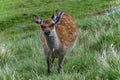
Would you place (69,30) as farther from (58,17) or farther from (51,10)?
(51,10)

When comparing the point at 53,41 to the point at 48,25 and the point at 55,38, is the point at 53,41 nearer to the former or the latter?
the point at 55,38

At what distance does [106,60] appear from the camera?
278 inches

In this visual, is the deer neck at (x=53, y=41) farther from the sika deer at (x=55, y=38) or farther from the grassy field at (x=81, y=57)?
the grassy field at (x=81, y=57)

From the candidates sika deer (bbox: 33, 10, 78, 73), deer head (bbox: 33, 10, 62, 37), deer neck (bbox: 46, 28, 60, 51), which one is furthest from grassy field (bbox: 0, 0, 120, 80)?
deer head (bbox: 33, 10, 62, 37)

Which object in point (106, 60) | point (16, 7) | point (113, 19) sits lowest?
point (16, 7)

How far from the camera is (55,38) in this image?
9031 mm

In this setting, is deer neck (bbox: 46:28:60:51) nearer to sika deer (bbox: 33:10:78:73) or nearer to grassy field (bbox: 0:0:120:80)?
sika deer (bbox: 33:10:78:73)

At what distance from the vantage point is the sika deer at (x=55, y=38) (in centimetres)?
865

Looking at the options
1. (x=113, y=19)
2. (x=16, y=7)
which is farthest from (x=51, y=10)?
(x=113, y=19)

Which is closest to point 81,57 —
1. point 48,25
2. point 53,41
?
point 53,41

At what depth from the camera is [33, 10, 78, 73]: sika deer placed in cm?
865

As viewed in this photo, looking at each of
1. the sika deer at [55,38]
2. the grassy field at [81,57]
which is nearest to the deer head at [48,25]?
the sika deer at [55,38]

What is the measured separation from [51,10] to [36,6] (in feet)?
24.3

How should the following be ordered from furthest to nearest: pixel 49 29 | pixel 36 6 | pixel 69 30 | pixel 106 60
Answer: pixel 36 6, pixel 69 30, pixel 49 29, pixel 106 60
